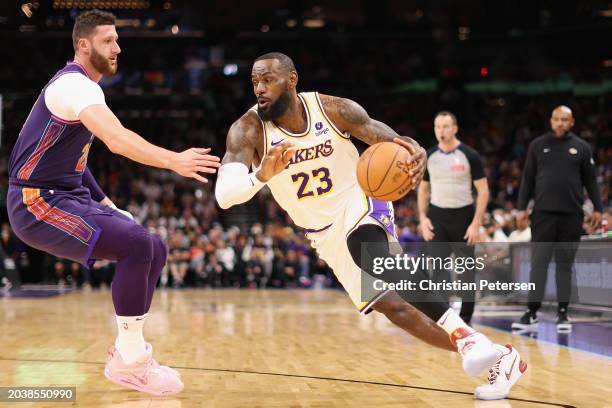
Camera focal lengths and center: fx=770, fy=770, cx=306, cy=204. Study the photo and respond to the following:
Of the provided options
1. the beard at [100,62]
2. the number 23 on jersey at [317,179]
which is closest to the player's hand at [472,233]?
the number 23 on jersey at [317,179]

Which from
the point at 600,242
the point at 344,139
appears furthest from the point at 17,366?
the point at 600,242

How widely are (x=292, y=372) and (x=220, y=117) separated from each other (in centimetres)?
2098

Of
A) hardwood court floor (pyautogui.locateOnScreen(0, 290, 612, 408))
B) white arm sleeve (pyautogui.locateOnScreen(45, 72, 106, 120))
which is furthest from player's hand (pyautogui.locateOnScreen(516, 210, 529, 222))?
white arm sleeve (pyautogui.locateOnScreen(45, 72, 106, 120))

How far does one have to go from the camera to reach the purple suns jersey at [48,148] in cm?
392

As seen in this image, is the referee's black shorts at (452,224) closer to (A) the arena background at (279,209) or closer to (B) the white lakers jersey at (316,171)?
(A) the arena background at (279,209)

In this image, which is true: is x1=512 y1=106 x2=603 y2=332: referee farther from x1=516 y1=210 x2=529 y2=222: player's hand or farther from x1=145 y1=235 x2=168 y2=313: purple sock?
x1=145 y1=235 x2=168 y2=313: purple sock

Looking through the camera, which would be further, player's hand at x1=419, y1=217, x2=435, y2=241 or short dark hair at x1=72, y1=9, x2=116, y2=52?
player's hand at x1=419, y1=217, x2=435, y2=241

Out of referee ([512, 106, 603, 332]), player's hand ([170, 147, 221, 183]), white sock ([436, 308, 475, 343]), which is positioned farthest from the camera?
referee ([512, 106, 603, 332])

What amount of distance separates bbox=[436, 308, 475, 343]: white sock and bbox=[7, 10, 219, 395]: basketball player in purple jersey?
160cm

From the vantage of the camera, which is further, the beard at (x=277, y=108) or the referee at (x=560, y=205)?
the referee at (x=560, y=205)

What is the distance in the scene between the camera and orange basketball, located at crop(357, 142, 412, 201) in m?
4.18

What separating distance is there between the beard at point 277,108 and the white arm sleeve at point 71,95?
109 cm

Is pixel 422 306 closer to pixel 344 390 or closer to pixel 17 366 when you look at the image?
pixel 344 390

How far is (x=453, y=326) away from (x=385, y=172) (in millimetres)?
921
